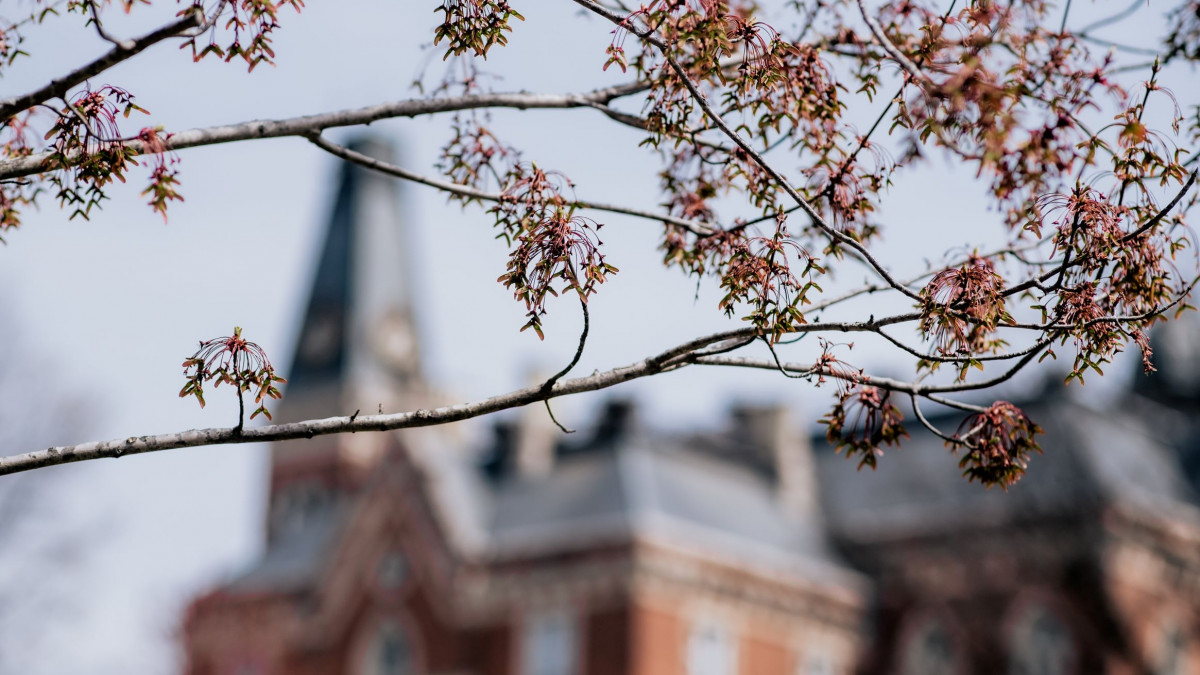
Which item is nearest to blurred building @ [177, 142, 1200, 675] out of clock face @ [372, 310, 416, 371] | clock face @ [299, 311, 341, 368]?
clock face @ [299, 311, 341, 368]

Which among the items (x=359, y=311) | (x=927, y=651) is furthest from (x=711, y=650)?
(x=359, y=311)

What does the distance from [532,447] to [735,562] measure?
19.8 feet

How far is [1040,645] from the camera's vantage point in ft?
106

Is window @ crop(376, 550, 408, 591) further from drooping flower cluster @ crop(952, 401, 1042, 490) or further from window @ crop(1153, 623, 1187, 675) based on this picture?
drooping flower cluster @ crop(952, 401, 1042, 490)

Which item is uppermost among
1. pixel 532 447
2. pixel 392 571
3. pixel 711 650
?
pixel 532 447

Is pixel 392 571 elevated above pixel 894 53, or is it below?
above

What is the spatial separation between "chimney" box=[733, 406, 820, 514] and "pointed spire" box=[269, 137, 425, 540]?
39.3ft

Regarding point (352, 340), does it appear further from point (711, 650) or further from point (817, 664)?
point (711, 650)

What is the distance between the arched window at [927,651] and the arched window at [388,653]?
10.1 metres

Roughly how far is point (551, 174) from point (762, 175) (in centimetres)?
81

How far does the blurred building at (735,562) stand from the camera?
104 ft

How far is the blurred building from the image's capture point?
104 ft

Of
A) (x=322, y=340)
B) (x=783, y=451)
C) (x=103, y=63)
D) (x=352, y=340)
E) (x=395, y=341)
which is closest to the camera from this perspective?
(x=103, y=63)

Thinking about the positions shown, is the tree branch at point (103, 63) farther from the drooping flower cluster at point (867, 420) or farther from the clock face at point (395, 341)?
the clock face at point (395, 341)
